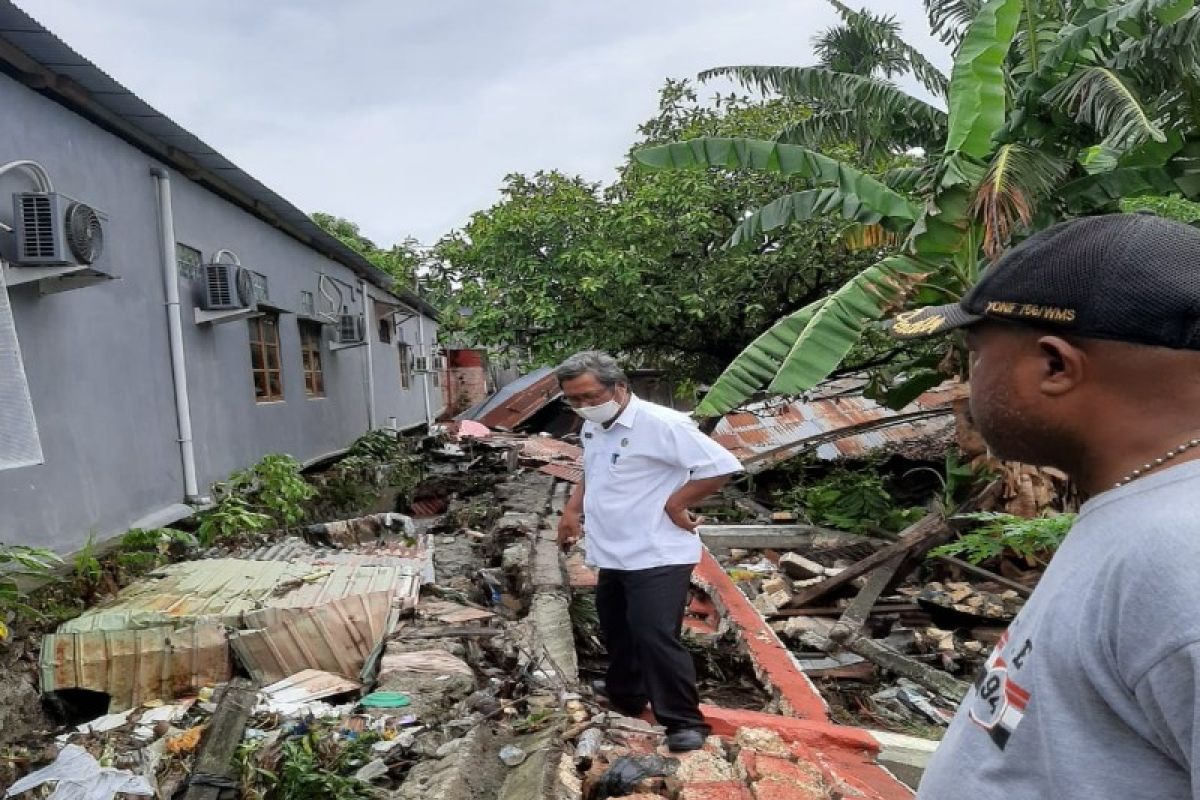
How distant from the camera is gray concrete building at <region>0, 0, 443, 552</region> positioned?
461cm

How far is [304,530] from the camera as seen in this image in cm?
714

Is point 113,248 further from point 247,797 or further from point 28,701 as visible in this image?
point 247,797

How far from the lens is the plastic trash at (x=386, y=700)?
3421 millimetres

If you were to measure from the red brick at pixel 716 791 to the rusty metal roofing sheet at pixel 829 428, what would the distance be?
9027 millimetres

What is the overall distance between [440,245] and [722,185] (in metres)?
4.39

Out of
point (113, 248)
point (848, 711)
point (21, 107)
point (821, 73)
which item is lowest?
point (848, 711)

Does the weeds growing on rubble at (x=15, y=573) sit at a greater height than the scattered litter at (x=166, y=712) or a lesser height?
greater

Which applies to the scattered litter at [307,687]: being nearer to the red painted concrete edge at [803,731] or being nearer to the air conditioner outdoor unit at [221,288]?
the red painted concrete edge at [803,731]

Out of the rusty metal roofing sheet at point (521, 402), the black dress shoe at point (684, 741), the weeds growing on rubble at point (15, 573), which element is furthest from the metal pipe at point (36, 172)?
the rusty metal roofing sheet at point (521, 402)

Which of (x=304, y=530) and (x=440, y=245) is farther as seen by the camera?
(x=440, y=245)

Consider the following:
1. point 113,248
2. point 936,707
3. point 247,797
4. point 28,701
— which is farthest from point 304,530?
point 936,707

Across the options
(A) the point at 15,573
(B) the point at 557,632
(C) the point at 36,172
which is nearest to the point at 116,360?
(C) the point at 36,172

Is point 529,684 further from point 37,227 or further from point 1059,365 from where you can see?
point 37,227

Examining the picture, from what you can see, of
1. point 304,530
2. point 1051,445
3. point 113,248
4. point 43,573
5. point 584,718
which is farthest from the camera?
point 304,530
